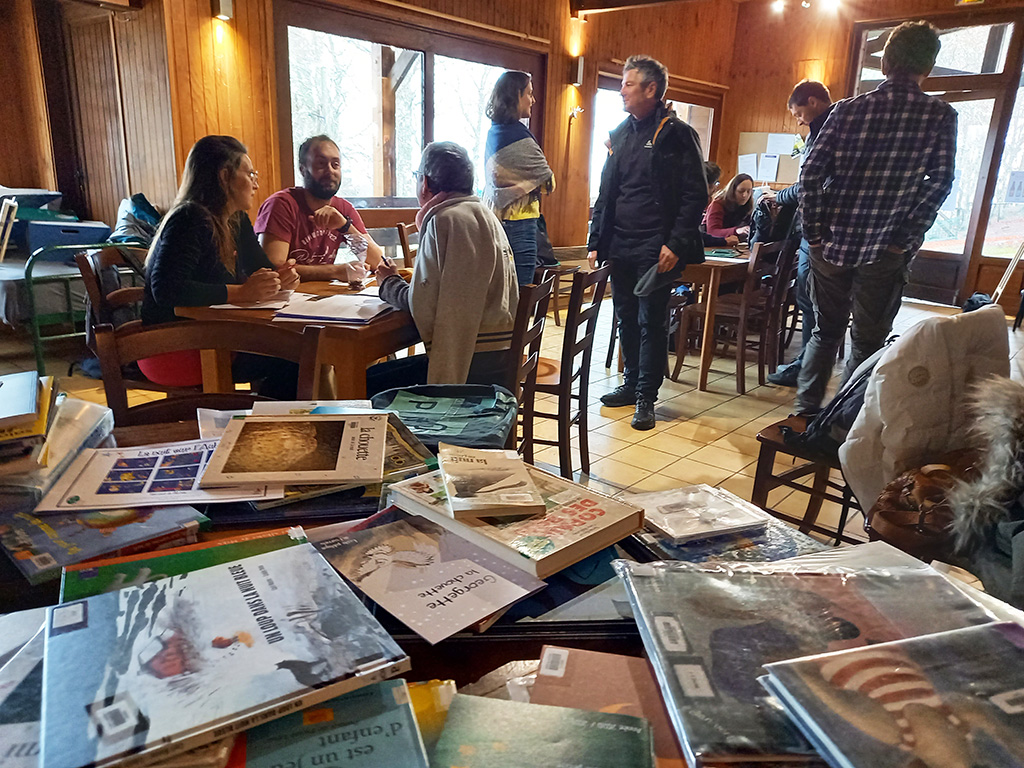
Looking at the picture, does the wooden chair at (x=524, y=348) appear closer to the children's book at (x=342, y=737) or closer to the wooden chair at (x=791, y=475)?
the wooden chair at (x=791, y=475)

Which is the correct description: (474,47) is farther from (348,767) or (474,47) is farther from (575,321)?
(348,767)

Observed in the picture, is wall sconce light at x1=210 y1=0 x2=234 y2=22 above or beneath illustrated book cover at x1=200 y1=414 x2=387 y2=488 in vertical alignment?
above

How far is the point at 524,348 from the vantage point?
2174 millimetres

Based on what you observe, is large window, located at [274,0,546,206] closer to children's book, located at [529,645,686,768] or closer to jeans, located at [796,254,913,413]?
jeans, located at [796,254,913,413]

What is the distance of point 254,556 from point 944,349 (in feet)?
4.60

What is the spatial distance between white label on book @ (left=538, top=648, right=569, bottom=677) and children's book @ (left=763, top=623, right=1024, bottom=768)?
0.18m

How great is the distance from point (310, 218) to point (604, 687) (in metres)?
2.66

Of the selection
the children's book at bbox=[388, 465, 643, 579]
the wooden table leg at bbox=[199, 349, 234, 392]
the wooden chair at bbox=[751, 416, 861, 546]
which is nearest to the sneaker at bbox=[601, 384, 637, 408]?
the wooden chair at bbox=[751, 416, 861, 546]

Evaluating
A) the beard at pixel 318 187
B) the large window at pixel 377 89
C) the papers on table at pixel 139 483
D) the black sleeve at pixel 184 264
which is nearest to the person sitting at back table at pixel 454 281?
the black sleeve at pixel 184 264

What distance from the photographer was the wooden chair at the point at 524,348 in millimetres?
2039

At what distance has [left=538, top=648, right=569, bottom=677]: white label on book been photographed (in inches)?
24.2

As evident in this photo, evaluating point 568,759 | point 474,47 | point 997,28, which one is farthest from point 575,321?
point 997,28

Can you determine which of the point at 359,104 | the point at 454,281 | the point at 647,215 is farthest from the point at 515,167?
the point at 359,104

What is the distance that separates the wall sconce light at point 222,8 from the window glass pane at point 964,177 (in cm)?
621
